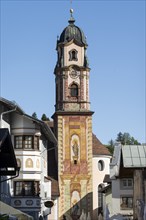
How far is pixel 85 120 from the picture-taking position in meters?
61.1

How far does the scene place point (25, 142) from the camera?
40.4m

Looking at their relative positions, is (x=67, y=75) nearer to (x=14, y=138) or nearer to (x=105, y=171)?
(x=105, y=171)

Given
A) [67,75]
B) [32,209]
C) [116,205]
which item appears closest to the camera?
[32,209]

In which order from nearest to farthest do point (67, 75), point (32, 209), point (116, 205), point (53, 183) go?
point (32, 209) < point (116, 205) < point (53, 183) < point (67, 75)

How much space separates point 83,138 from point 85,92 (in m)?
5.12

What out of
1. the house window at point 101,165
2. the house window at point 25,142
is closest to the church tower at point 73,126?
the house window at point 101,165

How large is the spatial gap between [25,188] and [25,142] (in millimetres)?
3146

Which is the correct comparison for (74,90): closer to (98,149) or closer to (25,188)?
(98,149)

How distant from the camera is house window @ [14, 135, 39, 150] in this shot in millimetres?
40159

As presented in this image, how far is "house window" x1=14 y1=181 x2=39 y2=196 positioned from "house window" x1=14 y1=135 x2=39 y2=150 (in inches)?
95.3

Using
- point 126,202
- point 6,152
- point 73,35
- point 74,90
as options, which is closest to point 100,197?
point 126,202

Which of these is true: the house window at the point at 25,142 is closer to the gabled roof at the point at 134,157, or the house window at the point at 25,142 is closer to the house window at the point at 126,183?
the gabled roof at the point at 134,157

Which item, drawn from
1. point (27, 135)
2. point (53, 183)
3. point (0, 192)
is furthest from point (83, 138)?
point (0, 192)

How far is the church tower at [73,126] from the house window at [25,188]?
678 inches
